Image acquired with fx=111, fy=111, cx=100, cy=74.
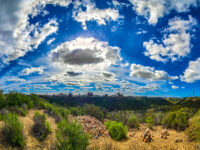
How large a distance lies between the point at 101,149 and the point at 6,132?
17.8ft

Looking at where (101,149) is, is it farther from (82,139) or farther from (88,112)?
(88,112)

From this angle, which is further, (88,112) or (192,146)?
(88,112)

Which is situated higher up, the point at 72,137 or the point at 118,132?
the point at 72,137

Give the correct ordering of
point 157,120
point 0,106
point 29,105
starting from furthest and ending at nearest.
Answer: point 157,120
point 29,105
point 0,106

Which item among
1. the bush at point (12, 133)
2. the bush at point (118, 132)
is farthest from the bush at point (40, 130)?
the bush at point (118, 132)

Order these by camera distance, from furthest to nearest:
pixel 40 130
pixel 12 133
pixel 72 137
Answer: pixel 40 130 < pixel 12 133 < pixel 72 137

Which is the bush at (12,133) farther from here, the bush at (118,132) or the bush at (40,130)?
the bush at (118,132)

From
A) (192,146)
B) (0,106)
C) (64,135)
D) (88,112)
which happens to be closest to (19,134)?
(64,135)

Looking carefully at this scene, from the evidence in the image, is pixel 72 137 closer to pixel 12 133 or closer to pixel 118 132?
pixel 12 133

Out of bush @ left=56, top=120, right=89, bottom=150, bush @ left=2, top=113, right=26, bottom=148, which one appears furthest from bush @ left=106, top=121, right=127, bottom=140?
bush @ left=2, top=113, right=26, bottom=148

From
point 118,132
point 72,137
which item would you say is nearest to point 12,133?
point 72,137

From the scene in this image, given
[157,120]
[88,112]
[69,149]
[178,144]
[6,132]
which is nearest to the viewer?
[69,149]

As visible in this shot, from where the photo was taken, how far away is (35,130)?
26.4ft

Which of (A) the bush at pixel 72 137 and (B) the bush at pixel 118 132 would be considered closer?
(A) the bush at pixel 72 137
